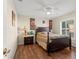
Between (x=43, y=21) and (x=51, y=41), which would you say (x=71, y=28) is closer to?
(x=51, y=41)

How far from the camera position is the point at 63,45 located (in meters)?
4.37

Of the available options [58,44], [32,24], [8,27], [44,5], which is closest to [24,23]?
[32,24]

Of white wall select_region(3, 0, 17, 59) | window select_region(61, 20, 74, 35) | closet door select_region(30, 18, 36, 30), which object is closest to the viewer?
white wall select_region(3, 0, 17, 59)

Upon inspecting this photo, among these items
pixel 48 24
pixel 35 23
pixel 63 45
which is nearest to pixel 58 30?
pixel 48 24

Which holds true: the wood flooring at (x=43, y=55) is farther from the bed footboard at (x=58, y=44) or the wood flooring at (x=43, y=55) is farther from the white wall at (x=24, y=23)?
the white wall at (x=24, y=23)

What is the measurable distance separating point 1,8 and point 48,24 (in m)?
6.75

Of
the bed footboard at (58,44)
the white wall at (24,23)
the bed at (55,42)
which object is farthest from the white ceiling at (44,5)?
the white wall at (24,23)

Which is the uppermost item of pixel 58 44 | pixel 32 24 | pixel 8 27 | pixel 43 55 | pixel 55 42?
pixel 32 24

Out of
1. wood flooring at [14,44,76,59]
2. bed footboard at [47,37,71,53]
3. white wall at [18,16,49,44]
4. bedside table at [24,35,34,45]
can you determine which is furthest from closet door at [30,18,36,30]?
bed footboard at [47,37,71,53]

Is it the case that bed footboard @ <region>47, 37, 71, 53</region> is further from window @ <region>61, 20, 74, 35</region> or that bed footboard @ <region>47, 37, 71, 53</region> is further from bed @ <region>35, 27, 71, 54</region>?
window @ <region>61, 20, 74, 35</region>

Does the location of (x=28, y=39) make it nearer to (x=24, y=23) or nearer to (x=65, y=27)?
(x=24, y=23)

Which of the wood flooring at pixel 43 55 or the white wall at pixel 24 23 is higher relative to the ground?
the white wall at pixel 24 23

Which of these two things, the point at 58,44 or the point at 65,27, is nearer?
the point at 58,44

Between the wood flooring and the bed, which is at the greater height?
the bed
